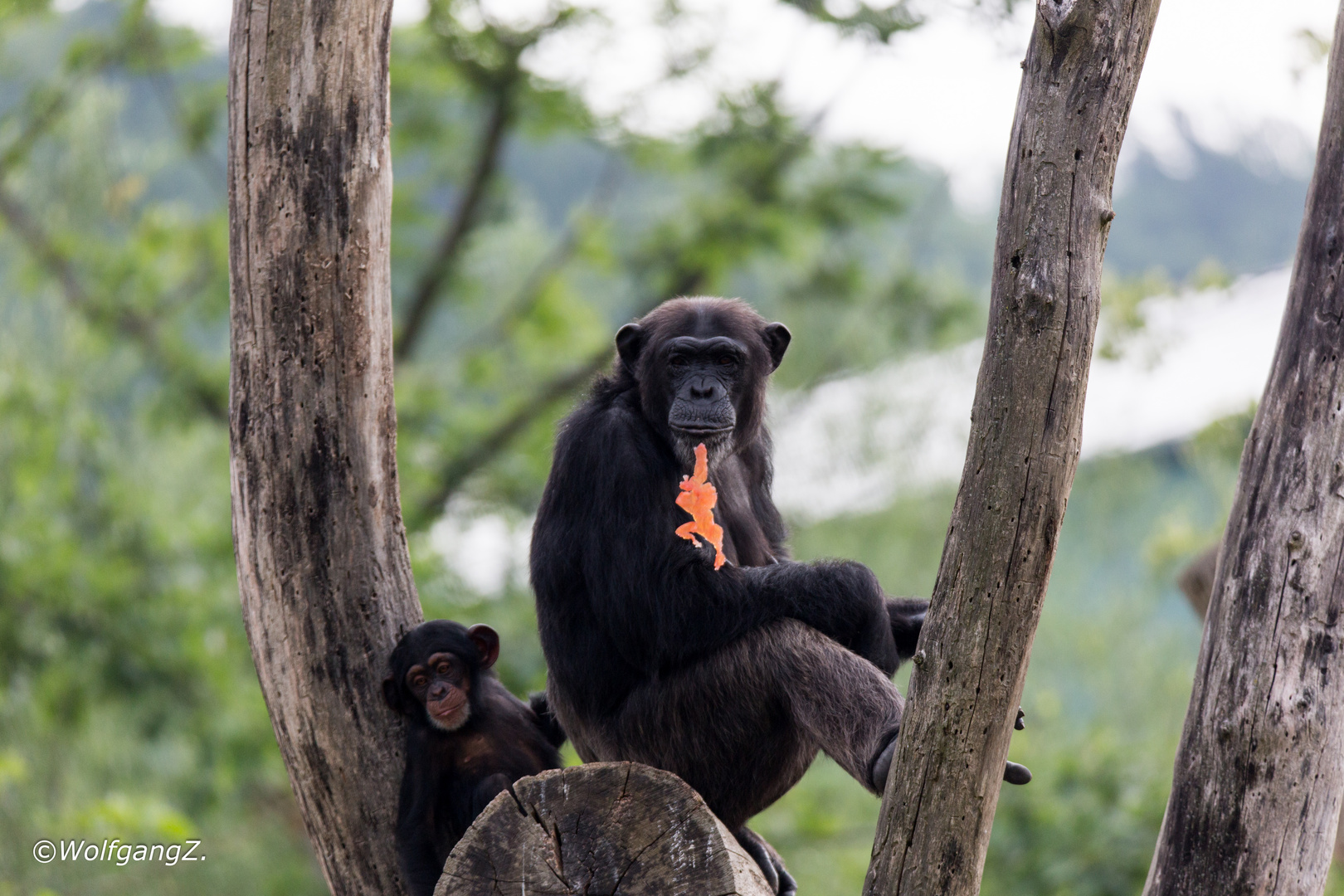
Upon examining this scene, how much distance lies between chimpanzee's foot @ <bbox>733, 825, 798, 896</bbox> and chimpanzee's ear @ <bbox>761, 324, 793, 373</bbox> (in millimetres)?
1889

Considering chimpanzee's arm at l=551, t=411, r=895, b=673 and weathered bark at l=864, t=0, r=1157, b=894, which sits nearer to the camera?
weathered bark at l=864, t=0, r=1157, b=894

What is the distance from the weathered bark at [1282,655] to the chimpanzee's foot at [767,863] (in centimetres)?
136

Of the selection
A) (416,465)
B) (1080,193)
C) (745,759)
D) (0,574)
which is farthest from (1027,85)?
(0,574)

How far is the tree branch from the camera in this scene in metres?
12.5

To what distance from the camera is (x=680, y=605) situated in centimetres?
427

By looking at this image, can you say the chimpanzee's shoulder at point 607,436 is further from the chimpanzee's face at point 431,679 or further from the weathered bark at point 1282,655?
the weathered bark at point 1282,655

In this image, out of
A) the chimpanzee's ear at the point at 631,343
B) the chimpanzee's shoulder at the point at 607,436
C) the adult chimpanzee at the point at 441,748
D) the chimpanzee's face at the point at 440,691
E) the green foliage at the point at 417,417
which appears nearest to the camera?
the adult chimpanzee at the point at 441,748

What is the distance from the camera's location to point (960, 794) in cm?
319

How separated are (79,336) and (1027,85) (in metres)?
11.7

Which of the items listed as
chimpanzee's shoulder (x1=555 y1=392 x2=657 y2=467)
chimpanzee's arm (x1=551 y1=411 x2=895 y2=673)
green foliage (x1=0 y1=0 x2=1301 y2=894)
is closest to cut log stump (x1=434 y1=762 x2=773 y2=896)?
chimpanzee's arm (x1=551 y1=411 x2=895 y2=673)

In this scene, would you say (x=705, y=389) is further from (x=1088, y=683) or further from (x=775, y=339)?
(x=1088, y=683)

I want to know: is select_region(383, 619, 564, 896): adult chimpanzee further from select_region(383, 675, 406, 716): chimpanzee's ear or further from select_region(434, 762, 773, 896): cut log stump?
select_region(434, 762, 773, 896): cut log stump

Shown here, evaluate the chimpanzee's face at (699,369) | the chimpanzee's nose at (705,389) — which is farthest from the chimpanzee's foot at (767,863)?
the chimpanzee's nose at (705,389)

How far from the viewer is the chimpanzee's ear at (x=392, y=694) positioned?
4266 millimetres
